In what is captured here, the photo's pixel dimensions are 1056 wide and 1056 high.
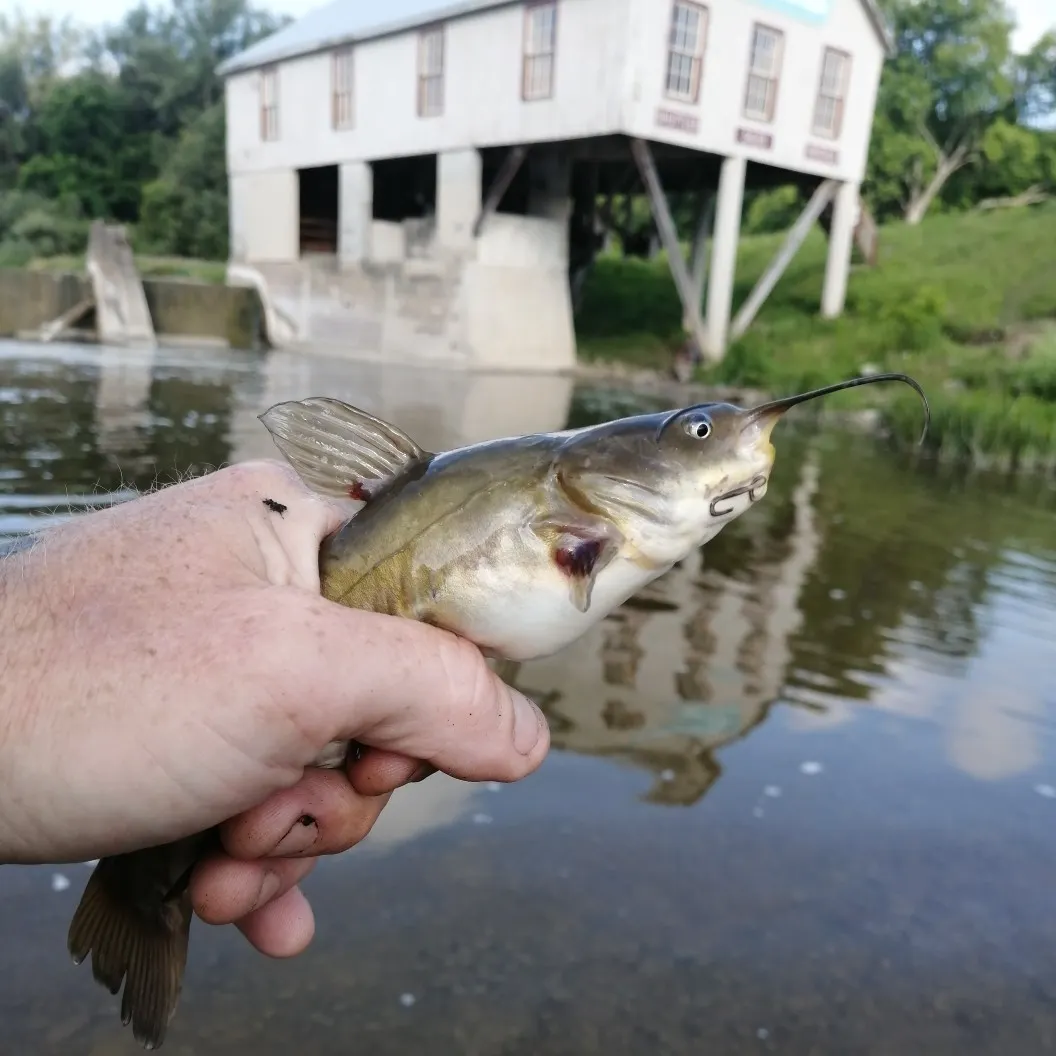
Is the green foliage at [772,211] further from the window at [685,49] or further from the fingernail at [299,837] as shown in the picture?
the fingernail at [299,837]

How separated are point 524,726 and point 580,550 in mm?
402

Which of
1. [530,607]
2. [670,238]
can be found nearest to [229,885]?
[530,607]

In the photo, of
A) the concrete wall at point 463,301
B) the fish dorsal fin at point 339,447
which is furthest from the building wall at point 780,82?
the fish dorsal fin at point 339,447

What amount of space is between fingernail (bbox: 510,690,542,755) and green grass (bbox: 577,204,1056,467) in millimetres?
12176

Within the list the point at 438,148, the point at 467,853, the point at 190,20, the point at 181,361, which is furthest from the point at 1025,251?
the point at 190,20

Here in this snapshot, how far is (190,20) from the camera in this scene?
64375 mm

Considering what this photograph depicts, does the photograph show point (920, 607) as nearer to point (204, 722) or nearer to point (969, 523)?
point (969, 523)

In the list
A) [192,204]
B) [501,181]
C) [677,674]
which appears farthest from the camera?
[192,204]

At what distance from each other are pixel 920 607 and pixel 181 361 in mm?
15542

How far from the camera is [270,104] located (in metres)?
24.6

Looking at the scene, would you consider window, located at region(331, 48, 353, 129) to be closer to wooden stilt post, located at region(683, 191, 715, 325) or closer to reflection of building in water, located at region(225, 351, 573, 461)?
reflection of building in water, located at region(225, 351, 573, 461)

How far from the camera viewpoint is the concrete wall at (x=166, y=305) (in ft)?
69.1

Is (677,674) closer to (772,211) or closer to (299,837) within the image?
(299,837)

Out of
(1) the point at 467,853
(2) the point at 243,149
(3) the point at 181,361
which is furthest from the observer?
(2) the point at 243,149
